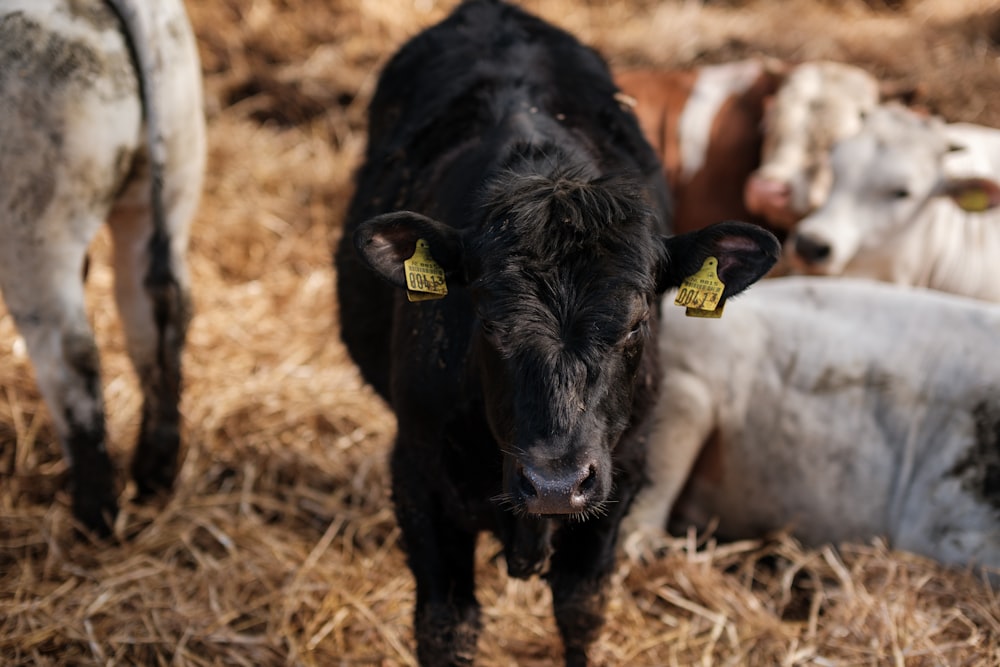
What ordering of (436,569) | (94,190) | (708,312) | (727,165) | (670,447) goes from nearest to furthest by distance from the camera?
(708,312), (436,569), (94,190), (670,447), (727,165)

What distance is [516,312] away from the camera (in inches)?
86.3

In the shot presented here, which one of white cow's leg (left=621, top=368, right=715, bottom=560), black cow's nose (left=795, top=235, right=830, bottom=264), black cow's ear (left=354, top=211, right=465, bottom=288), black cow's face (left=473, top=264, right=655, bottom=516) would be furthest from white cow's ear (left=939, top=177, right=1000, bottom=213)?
black cow's ear (left=354, top=211, right=465, bottom=288)

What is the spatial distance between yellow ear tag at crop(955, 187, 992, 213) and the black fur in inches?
77.1

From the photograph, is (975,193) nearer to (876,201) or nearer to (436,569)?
(876,201)

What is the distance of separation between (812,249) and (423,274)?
2.87 metres

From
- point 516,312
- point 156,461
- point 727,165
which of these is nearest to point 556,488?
point 516,312

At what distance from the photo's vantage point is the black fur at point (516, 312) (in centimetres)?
217

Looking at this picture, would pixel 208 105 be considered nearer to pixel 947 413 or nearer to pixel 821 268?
pixel 821 268

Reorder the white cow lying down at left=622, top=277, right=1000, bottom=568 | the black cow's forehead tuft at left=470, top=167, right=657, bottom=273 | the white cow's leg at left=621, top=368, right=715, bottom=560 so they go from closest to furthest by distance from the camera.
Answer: the black cow's forehead tuft at left=470, top=167, right=657, bottom=273 < the white cow lying down at left=622, top=277, right=1000, bottom=568 < the white cow's leg at left=621, top=368, right=715, bottom=560

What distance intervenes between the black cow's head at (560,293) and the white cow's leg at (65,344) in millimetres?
1355

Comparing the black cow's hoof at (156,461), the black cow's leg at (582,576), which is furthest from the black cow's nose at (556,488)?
the black cow's hoof at (156,461)

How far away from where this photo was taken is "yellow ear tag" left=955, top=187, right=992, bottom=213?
183 inches

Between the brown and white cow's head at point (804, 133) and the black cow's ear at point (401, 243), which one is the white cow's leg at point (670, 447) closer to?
the black cow's ear at point (401, 243)

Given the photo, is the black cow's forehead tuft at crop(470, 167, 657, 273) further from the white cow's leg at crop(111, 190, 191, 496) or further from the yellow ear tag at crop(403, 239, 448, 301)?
the white cow's leg at crop(111, 190, 191, 496)
